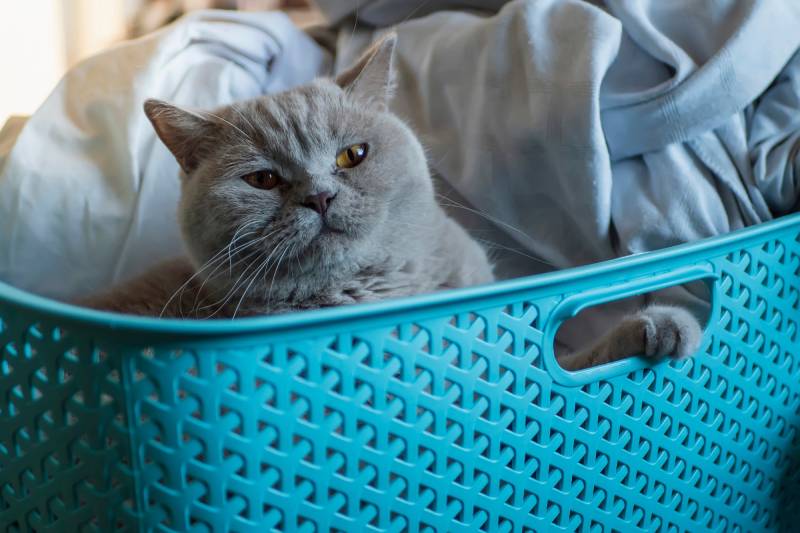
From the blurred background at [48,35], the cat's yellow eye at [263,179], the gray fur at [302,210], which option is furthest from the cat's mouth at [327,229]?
the blurred background at [48,35]

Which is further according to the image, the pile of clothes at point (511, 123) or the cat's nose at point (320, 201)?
the pile of clothes at point (511, 123)

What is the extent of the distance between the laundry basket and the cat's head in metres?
0.30

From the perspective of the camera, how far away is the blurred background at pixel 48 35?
185 cm

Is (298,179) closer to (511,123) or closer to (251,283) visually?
(251,283)

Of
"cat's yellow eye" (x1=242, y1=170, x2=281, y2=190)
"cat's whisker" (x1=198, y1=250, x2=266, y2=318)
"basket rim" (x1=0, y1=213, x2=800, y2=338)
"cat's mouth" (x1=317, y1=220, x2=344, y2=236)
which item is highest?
"basket rim" (x1=0, y1=213, x2=800, y2=338)

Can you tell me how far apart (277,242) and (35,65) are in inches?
58.5

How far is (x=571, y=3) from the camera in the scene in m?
1.16

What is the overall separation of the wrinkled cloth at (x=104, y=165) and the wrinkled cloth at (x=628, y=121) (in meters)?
0.52

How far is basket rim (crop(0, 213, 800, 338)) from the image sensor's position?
0.55 meters

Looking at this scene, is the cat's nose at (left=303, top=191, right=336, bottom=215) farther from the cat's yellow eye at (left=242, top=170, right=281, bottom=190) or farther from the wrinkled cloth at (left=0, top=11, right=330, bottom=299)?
the wrinkled cloth at (left=0, top=11, right=330, bottom=299)

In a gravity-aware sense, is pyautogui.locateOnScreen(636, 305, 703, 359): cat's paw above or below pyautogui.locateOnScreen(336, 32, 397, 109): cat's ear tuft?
below

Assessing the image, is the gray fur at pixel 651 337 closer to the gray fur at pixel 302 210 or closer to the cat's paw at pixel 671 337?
the cat's paw at pixel 671 337

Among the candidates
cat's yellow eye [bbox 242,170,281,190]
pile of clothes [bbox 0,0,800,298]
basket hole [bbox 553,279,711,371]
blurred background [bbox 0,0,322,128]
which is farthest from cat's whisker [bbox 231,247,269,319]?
blurred background [bbox 0,0,322,128]

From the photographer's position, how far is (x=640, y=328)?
0.85 meters
